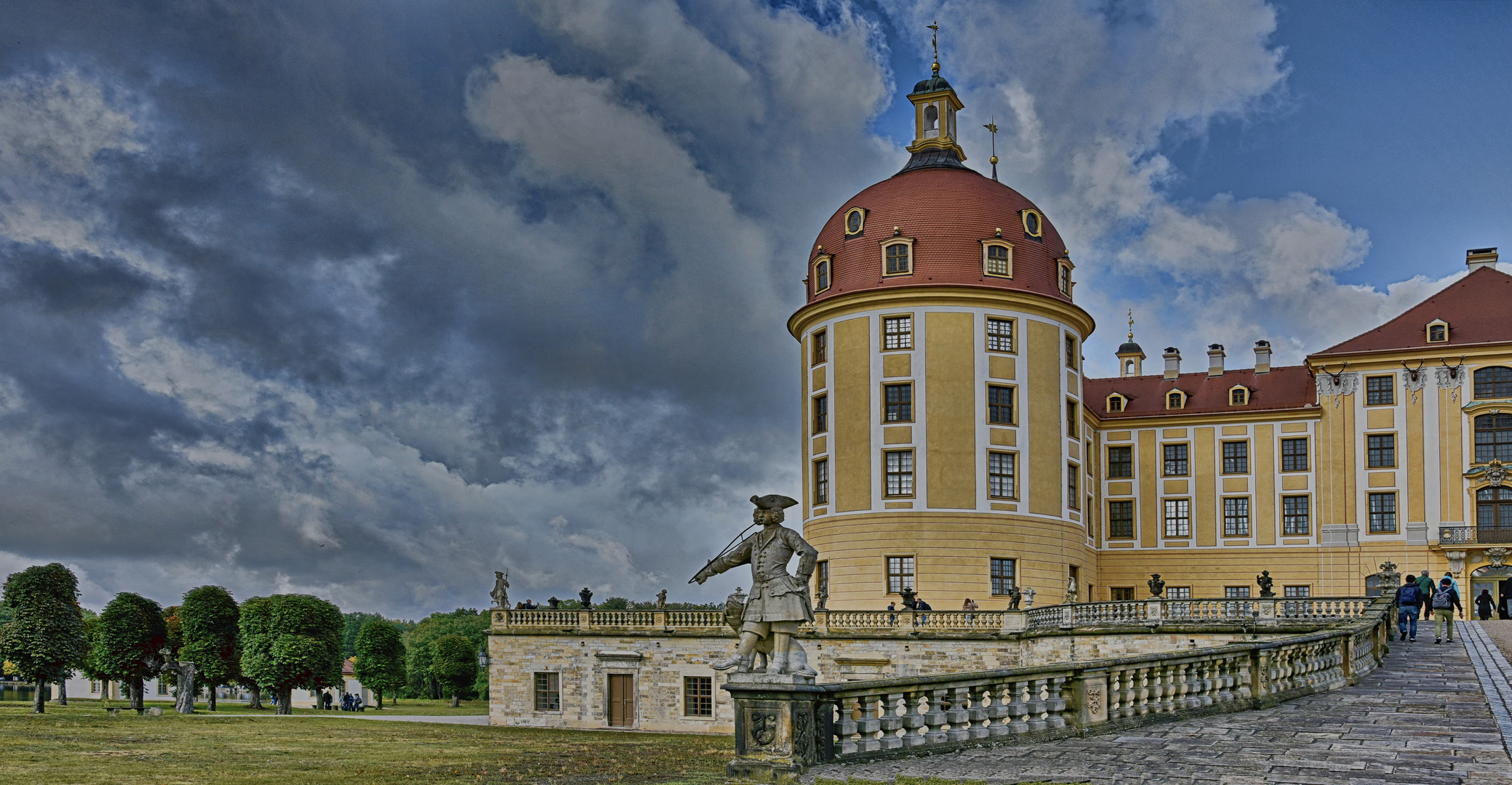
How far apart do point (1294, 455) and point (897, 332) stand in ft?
58.5

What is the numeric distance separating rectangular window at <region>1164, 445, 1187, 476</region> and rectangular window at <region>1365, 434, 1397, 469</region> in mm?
6783

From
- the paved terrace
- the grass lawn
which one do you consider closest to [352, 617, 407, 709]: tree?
the grass lawn

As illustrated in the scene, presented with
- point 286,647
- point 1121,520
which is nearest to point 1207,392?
point 1121,520

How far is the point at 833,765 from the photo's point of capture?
11539 mm

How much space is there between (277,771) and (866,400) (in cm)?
2278

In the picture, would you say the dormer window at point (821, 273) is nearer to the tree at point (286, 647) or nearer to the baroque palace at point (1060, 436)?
the baroque palace at point (1060, 436)

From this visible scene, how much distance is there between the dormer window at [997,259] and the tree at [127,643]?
41.5 metres

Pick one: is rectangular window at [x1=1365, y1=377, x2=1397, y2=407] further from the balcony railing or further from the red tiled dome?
the red tiled dome

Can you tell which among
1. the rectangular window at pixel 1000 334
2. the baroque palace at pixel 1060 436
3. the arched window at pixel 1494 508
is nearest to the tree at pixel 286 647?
the baroque palace at pixel 1060 436

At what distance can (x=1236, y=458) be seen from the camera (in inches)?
2032

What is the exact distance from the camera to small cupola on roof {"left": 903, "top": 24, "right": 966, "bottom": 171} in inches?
1949

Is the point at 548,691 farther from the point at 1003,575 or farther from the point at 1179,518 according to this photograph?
the point at 1179,518

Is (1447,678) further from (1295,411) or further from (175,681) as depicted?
(175,681)

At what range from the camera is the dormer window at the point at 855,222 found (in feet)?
150
